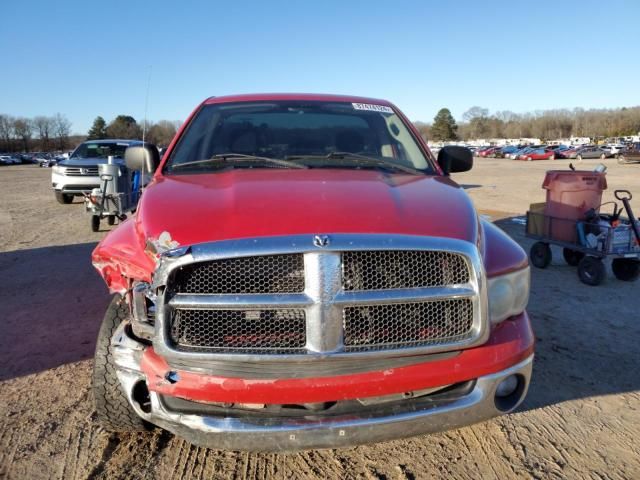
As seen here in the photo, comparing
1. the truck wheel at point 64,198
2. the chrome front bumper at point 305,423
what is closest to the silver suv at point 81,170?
the truck wheel at point 64,198

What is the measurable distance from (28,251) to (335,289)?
7380 mm

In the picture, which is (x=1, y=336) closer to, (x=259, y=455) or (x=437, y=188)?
(x=259, y=455)

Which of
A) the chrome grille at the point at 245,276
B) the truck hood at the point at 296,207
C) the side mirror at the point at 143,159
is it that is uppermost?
the side mirror at the point at 143,159

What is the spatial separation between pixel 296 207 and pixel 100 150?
13520mm

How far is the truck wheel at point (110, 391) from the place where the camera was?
2.51 meters

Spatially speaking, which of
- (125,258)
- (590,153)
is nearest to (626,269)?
(125,258)

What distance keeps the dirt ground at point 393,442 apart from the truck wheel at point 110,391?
7.9 inches

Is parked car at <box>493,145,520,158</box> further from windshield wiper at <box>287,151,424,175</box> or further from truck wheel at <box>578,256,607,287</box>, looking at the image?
windshield wiper at <box>287,151,424,175</box>

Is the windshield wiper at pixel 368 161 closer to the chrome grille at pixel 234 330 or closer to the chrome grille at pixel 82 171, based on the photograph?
Answer: the chrome grille at pixel 234 330

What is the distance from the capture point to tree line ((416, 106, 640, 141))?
114 metres

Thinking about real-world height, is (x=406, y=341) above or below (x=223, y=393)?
above

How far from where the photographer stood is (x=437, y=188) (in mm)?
2812

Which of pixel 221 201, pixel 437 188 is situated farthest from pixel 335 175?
pixel 221 201

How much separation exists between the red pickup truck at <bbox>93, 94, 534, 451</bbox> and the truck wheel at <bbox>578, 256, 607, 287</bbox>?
3982 millimetres
